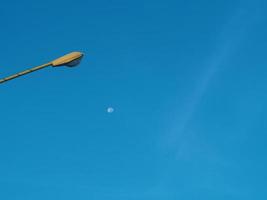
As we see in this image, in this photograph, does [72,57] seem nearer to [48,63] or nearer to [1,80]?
[48,63]

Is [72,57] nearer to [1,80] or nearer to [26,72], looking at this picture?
[26,72]

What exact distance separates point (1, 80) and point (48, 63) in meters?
1.75

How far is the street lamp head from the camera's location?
19.9 ft

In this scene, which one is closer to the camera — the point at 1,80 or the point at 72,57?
the point at 72,57

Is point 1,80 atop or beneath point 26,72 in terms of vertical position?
atop

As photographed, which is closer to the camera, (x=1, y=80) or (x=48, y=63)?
(x=48, y=63)

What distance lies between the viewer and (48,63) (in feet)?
20.3

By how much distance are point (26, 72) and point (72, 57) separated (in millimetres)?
1316

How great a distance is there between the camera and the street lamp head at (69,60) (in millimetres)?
6070

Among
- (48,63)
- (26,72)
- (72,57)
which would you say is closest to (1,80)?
(26,72)

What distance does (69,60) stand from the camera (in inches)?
241

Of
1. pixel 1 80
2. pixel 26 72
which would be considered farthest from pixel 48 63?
pixel 1 80

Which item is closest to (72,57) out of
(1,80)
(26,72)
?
(26,72)
